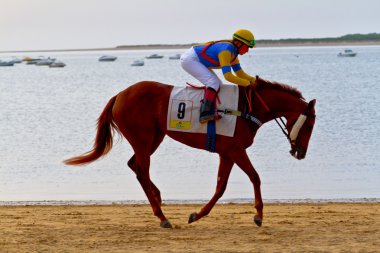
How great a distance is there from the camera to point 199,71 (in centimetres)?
1140

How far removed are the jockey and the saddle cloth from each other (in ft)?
0.41

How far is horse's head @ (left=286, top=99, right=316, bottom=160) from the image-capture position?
36.5 ft

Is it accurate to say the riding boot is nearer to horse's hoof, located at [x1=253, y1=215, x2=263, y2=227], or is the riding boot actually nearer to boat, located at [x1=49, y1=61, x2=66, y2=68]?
horse's hoof, located at [x1=253, y1=215, x2=263, y2=227]

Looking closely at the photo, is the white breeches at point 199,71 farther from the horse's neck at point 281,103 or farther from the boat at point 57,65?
the boat at point 57,65

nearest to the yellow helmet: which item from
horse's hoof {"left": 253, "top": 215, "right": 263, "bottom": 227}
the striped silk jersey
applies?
the striped silk jersey

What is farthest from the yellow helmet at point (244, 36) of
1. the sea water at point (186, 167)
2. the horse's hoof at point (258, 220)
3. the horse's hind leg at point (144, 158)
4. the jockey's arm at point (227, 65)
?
the sea water at point (186, 167)

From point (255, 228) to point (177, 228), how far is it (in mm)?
974

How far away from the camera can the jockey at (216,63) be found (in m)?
11.1

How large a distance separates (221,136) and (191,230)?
122cm

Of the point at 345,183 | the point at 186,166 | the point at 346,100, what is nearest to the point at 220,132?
the point at 345,183

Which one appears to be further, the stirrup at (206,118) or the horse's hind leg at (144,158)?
the horse's hind leg at (144,158)

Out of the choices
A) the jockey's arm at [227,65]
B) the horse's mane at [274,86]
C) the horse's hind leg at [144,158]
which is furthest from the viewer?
the horse's hind leg at [144,158]

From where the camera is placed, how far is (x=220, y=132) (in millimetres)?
11148

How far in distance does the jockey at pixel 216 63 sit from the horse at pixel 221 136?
0.28 m
